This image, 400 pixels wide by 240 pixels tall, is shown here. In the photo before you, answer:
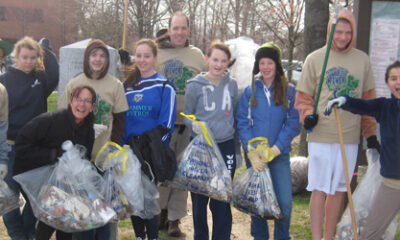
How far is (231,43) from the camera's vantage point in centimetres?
528

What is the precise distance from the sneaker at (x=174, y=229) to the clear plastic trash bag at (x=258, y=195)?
3.44 feet

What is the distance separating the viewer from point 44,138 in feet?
11.0

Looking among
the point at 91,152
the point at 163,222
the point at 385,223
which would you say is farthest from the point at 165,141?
the point at 385,223

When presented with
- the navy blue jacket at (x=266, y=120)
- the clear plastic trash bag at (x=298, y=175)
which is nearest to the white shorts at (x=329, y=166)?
the navy blue jacket at (x=266, y=120)

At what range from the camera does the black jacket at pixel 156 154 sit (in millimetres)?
3648

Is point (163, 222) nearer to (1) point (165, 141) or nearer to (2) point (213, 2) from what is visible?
(1) point (165, 141)

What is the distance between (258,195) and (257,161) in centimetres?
29

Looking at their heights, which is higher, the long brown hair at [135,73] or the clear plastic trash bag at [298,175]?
the long brown hair at [135,73]

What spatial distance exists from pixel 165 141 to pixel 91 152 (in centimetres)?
65

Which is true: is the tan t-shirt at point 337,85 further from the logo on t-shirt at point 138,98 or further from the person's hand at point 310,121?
the logo on t-shirt at point 138,98

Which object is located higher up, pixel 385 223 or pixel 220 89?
pixel 220 89

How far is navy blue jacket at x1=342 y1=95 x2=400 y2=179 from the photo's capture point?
3.30 m

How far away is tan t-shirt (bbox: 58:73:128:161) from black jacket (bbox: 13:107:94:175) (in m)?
0.25

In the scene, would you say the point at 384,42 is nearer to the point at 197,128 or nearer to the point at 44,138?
the point at 197,128
